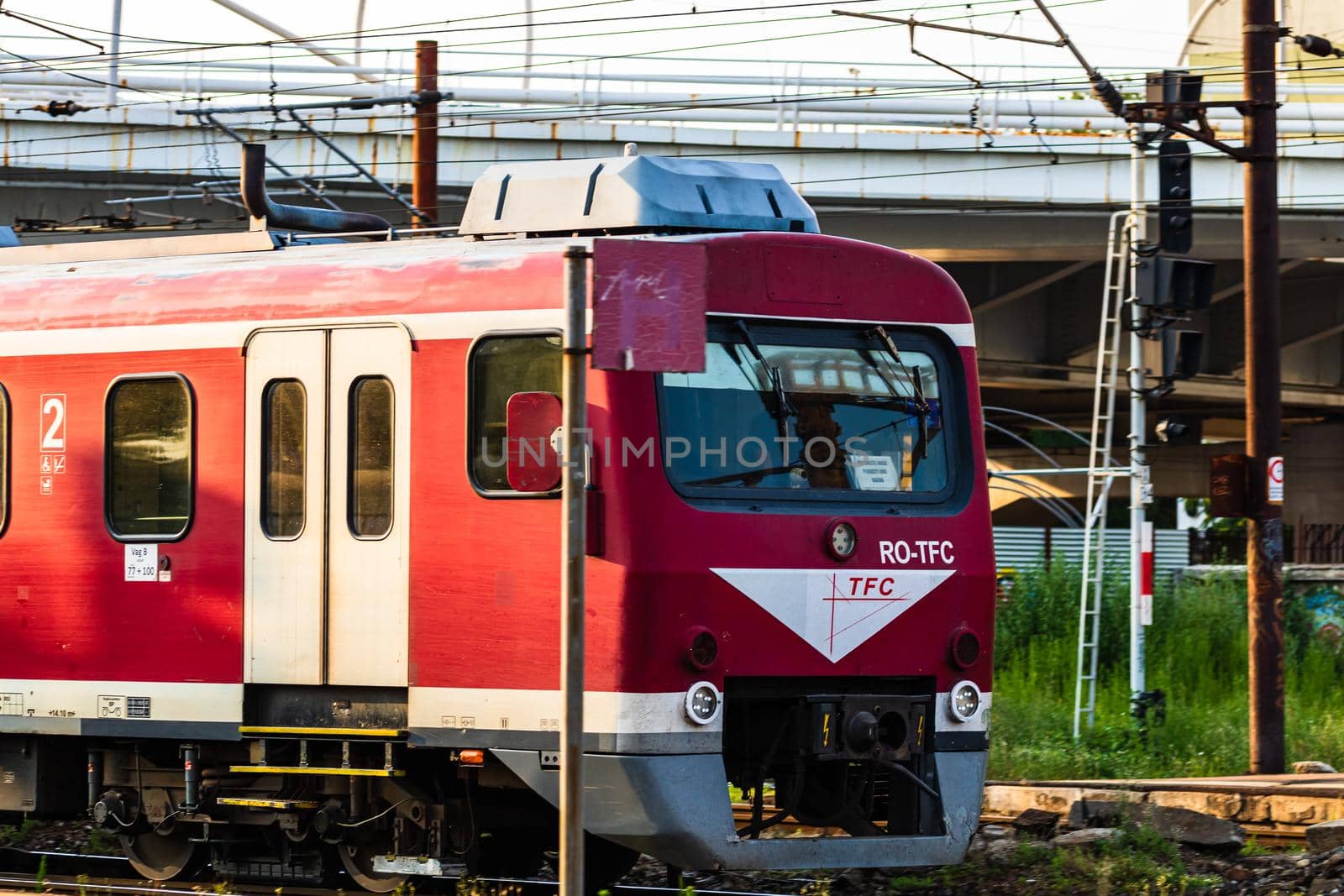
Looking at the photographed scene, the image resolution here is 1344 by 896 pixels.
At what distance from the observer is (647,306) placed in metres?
6.15

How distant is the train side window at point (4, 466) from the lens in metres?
10.2

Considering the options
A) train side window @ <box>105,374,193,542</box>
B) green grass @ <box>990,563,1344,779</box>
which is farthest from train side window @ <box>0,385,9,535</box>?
green grass @ <box>990,563,1344,779</box>

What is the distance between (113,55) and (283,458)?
49.9 ft

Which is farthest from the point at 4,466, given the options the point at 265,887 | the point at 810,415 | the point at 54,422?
the point at 810,415

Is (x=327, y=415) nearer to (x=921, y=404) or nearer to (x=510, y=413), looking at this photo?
(x=510, y=413)

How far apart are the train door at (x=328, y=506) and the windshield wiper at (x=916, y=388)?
2.30 m

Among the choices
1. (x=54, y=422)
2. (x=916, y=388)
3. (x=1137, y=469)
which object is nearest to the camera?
(x=916, y=388)

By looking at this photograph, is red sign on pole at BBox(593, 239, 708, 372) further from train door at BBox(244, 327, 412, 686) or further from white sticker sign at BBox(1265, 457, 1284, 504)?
white sticker sign at BBox(1265, 457, 1284, 504)

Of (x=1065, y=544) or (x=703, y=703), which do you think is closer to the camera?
(x=703, y=703)

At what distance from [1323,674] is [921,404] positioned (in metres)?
12.2

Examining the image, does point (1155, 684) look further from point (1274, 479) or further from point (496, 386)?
point (496, 386)

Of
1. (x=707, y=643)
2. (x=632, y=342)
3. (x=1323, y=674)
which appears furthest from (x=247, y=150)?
(x=1323, y=674)

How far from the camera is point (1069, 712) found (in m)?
18.2

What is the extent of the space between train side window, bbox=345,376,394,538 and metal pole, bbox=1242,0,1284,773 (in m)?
8.13
